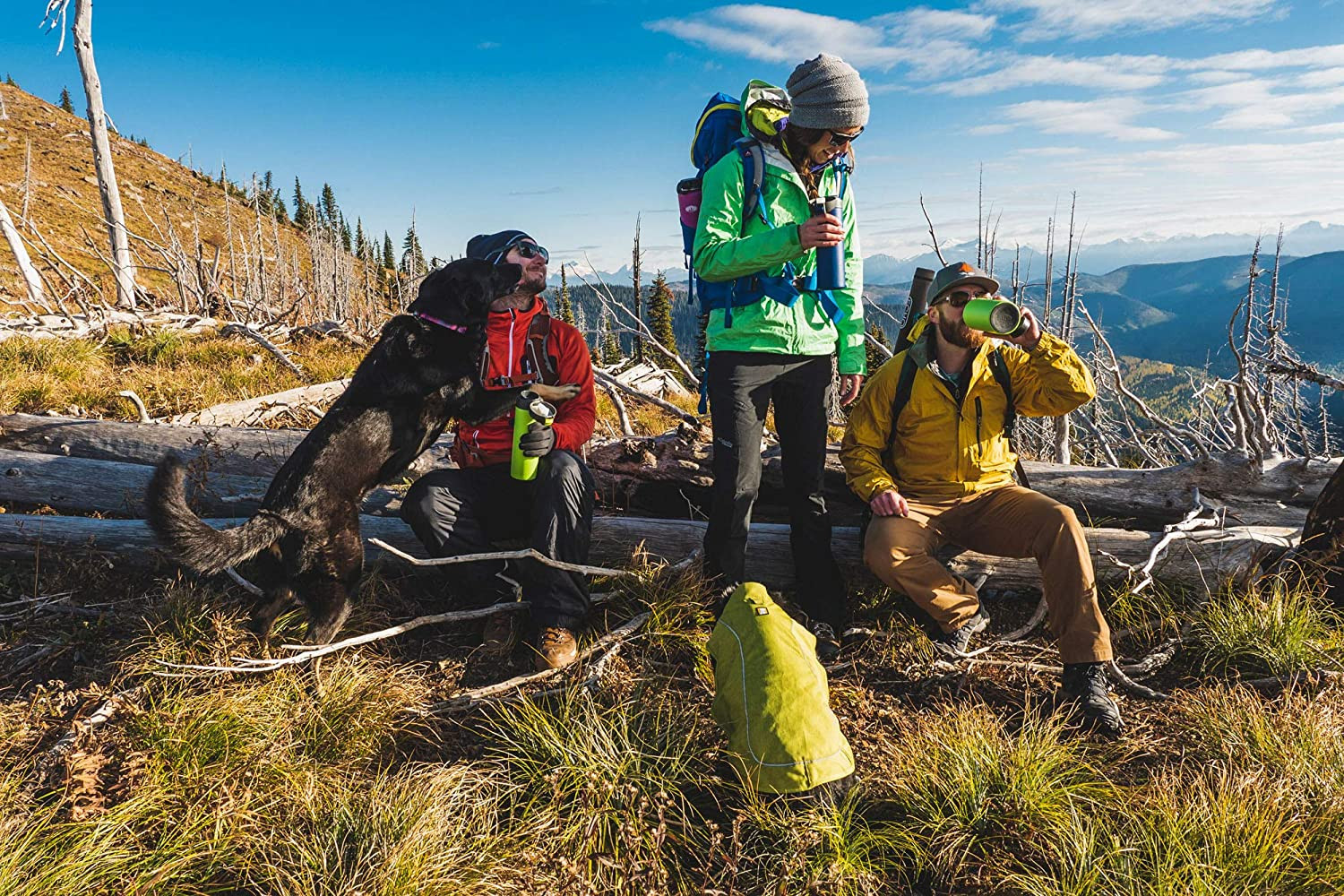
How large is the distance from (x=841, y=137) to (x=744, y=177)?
50 centimetres

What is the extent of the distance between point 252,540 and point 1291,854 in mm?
4394

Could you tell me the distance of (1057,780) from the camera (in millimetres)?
2643

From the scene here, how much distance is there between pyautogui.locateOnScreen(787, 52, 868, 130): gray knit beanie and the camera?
3.06 meters

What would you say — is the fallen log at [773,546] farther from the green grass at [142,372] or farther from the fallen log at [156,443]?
the green grass at [142,372]

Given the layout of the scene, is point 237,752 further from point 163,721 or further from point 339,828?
point 339,828

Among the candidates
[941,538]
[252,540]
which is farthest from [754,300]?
[252,540]

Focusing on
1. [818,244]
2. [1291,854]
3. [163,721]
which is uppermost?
[818,244]

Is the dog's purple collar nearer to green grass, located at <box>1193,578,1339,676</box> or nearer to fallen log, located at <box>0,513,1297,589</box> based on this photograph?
fallen log, located at <box>0,513,1297,589</box>

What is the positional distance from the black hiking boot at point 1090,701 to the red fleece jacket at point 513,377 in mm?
2848

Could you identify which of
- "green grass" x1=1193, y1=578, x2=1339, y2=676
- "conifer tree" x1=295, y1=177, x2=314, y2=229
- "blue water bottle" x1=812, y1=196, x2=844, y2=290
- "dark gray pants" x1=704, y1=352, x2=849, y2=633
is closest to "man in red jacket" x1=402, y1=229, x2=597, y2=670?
"dark gray pants" x1=704, y1=352, x2=849, y2=633

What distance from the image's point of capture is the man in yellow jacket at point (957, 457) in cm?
348

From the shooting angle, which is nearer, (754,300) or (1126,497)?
(754,300)

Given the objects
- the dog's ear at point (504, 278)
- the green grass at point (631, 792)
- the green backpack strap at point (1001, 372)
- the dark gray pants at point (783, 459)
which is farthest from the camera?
the dog's ear at point (504, 278)

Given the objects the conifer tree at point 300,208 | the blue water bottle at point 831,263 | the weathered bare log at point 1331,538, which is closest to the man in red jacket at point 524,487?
the blue water bottle at point 831,263
